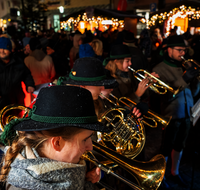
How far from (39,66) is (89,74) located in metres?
2.77

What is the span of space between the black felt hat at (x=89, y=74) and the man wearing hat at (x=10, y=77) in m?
1.84

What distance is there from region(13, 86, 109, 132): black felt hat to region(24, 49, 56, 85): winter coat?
3.67 m

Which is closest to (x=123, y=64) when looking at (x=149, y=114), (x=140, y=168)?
(x=149, y=114)

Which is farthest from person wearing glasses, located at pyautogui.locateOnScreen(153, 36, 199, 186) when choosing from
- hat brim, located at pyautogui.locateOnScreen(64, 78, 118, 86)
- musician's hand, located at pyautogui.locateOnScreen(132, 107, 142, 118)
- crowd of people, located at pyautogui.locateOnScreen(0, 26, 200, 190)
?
hat brim, located at pyautogui.locateOnScreen(64, 78, 118, 86)

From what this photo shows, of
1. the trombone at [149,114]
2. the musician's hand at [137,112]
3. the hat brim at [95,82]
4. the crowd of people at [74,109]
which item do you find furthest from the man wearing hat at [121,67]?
the hat brim at [95,82]

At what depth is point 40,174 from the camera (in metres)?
1.01

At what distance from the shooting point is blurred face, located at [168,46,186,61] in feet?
11.3

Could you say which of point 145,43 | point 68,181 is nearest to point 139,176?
point 68,181

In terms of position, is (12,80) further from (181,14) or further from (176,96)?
(181,14)

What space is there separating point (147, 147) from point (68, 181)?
3.66 meters

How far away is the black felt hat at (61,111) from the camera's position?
1067 mm

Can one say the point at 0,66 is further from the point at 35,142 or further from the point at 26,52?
the point at 35,142

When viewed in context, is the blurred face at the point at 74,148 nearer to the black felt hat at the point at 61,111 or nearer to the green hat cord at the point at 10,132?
the black felt hat at the point at 61,111

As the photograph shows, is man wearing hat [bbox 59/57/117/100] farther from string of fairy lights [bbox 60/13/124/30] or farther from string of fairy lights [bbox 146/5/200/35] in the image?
string of fairy lights [bbox 60/13/124/30]
